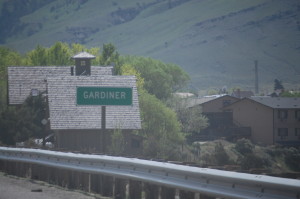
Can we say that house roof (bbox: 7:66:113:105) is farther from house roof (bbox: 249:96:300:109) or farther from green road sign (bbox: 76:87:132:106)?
green road sign (bbox: 76:87:132:106)

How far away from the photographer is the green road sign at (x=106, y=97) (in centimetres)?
2694

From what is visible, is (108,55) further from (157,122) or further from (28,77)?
(28,77)

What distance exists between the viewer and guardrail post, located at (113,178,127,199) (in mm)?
17219

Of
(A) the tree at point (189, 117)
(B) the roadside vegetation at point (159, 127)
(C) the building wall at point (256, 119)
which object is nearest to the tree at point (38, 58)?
(B) the roadside vegetation at point (159, 127)

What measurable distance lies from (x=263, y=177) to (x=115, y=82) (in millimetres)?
46452

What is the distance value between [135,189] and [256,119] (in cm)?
8284

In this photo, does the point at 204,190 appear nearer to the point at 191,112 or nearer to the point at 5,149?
the point at 5,149

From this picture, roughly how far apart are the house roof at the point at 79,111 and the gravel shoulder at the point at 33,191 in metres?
32.6

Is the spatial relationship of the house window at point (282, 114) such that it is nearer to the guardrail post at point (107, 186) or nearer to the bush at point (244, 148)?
the bush at point (244, 148)

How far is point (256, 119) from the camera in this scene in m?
98.2

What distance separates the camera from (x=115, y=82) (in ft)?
193

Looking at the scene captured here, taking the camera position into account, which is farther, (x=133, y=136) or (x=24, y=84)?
(x=24, y=84)

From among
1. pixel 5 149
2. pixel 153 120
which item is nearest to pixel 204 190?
pixel 5 149

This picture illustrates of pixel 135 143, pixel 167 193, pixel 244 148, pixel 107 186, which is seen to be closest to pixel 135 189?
pixel 167 193
